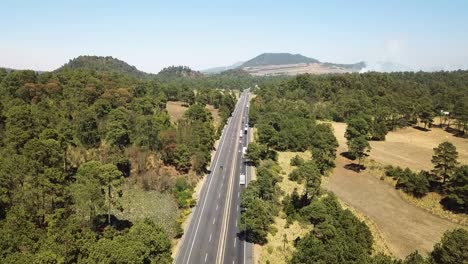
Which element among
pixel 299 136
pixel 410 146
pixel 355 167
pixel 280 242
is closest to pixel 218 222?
pixel 280 242

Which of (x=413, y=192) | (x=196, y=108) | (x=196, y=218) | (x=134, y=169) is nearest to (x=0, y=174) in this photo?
(x=196, y=218)

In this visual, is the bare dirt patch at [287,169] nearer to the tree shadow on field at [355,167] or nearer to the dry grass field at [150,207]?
the tree shadow on field at [355,167]

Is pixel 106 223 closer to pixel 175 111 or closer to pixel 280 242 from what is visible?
pixel 280 242

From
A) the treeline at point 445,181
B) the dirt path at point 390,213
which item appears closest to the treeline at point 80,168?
the dirt path at point 390,213

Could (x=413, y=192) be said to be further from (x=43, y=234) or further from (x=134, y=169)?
(x=43, y=234)

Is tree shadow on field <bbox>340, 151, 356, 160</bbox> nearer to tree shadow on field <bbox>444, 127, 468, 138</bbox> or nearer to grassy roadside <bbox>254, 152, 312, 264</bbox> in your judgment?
grassy roadside <bbox>254, 152, 312, 264</bbox>

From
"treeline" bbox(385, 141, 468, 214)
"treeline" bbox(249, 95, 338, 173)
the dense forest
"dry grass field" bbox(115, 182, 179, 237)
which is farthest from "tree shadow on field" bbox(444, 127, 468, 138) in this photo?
"dry grass field" bbox(115, 182, 179, 237)
